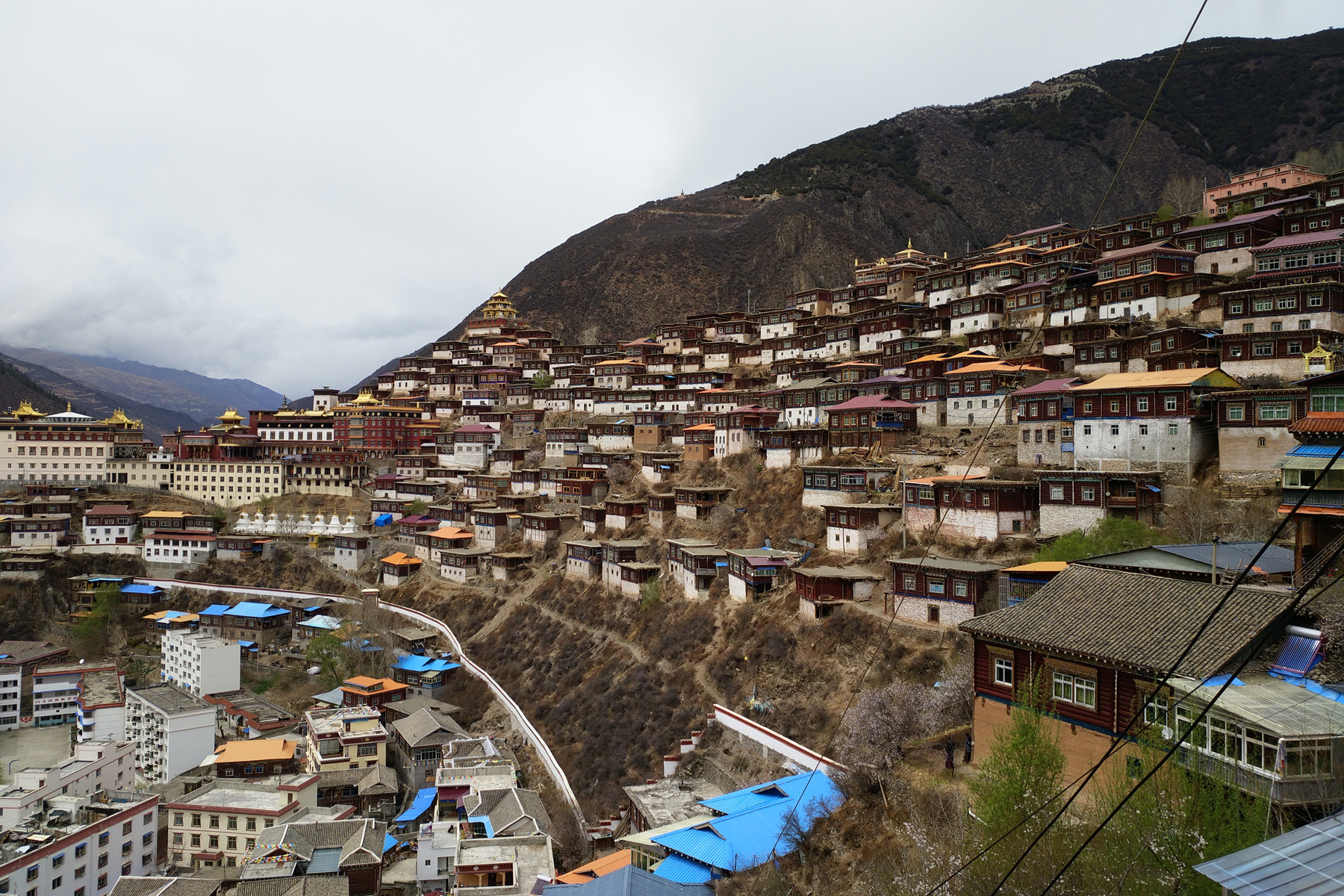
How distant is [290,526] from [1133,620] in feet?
218

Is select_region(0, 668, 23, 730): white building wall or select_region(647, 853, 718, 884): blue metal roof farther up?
select_region(647, 853, 718, 884): blue metal roof

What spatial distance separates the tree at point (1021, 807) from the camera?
10.9 m

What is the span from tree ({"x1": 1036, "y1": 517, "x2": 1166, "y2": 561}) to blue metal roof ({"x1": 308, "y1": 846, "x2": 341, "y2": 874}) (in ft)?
89.8

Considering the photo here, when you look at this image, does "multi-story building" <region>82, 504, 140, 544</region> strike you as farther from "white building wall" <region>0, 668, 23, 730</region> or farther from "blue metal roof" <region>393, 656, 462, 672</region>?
"blue metal roof" <region>393, 656, 462, 672</region>

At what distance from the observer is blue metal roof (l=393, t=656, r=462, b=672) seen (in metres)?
46.8

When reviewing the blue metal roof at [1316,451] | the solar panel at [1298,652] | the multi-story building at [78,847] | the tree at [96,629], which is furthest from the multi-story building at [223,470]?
the solar panel at [1298,652]

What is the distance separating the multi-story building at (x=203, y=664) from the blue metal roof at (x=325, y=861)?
22186mm

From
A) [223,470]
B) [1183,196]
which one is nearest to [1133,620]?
[223,470]

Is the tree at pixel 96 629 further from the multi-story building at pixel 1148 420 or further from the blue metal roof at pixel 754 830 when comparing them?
the multi-story building at pixel 1148 420

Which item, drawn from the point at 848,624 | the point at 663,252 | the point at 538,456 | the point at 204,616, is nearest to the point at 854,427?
the point at 848,624

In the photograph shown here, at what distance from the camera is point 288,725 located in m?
45.5

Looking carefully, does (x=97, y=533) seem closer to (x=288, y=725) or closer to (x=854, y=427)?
(x=288, y=725)

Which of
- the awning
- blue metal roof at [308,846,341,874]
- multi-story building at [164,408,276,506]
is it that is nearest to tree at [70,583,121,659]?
multi-story building at [164,408,276,506]

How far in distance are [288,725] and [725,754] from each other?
2941cm
